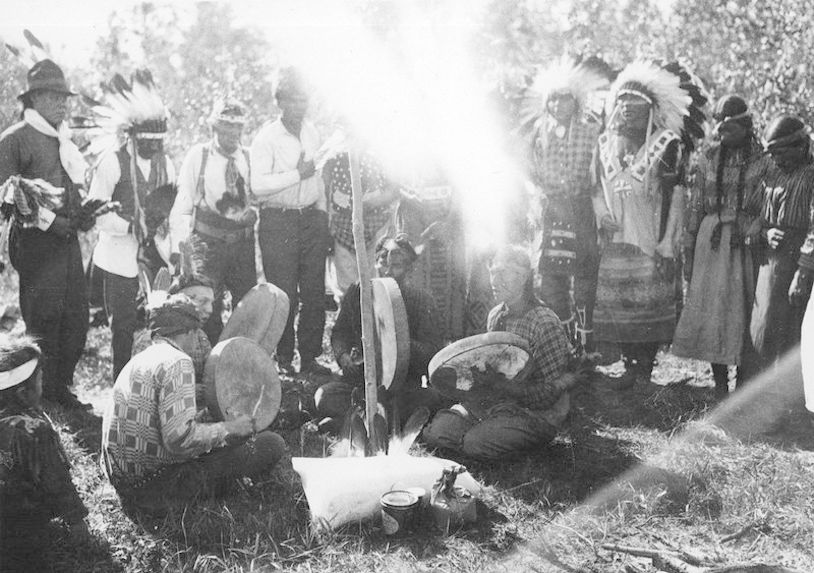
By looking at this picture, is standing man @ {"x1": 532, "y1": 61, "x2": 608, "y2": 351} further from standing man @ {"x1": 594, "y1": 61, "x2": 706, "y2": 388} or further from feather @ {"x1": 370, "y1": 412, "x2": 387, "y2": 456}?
feather @ {"x1": 370, "y1": 412, "x2": 387, "y2": 456}

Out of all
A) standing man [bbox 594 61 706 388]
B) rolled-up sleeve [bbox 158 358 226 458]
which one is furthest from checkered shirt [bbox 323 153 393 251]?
rolled-up sleeve [bbox 158 358 226 458]

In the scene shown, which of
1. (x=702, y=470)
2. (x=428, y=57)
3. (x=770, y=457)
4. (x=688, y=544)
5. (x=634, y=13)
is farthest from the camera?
(x=634, y=13)

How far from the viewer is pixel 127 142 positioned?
21.2ft

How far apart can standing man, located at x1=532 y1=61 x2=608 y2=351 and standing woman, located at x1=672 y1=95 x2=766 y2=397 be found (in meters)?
0.89

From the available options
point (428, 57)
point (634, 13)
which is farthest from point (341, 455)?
point (634, 13)

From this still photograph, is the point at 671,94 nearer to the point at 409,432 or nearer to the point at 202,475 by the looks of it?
the point at 409,432

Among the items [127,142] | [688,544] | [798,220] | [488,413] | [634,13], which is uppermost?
[634,13]

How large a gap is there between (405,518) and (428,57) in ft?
15.6

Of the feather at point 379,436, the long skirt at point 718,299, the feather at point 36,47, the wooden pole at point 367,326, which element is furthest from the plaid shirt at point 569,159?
the feather at point 36,47

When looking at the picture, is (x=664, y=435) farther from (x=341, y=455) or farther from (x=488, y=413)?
(x=341, y=455)

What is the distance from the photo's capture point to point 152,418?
13.3ft

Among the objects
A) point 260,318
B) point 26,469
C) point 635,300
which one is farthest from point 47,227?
point 635,300

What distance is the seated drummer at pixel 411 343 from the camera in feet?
18.4

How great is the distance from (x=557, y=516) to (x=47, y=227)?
3925mm
